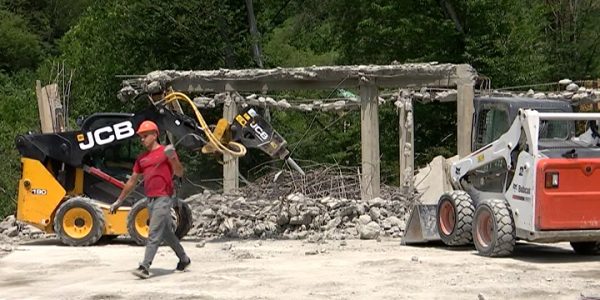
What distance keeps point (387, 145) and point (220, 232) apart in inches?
363

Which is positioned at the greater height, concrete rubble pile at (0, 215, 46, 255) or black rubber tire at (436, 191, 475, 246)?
black rubber tire at (436, 191, 475, 246)

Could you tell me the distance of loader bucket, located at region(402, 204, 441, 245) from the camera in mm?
13898

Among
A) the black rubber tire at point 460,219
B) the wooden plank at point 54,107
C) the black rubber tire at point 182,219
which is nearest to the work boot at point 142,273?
the black rubber tire at point 182,219

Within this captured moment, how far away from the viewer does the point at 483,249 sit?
12.4 meters

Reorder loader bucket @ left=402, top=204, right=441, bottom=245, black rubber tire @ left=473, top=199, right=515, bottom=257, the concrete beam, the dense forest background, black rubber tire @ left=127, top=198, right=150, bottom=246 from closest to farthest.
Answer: black rubber tire @ left=473, top=199, right=515, bottom=257 → loader bucket @ left=402, top=204, right=441, bottom=245 → black rubber tire @ left=127, top=198, right=150, bottom=246 → the concrete beam → the dense forest background

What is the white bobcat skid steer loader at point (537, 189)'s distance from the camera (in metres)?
11.5

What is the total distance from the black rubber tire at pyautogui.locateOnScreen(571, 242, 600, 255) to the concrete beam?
466 centimetres

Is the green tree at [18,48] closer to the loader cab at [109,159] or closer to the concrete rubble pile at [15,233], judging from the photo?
the concrete rubble pile at [15,233]

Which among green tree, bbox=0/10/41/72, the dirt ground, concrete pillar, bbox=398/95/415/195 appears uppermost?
green tree, bbox=0/10/41/72

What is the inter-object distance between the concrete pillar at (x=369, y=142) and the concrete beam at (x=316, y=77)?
24cm

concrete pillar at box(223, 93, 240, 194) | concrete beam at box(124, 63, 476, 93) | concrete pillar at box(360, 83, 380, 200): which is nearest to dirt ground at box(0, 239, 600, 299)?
concrete pillar at box(360, 83, 380, 200)

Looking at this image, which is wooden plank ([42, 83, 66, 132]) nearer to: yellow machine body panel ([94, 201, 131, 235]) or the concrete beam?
the concrete beam

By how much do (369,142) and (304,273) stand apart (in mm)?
6486

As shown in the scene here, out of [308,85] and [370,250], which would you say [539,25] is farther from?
[370,250]
